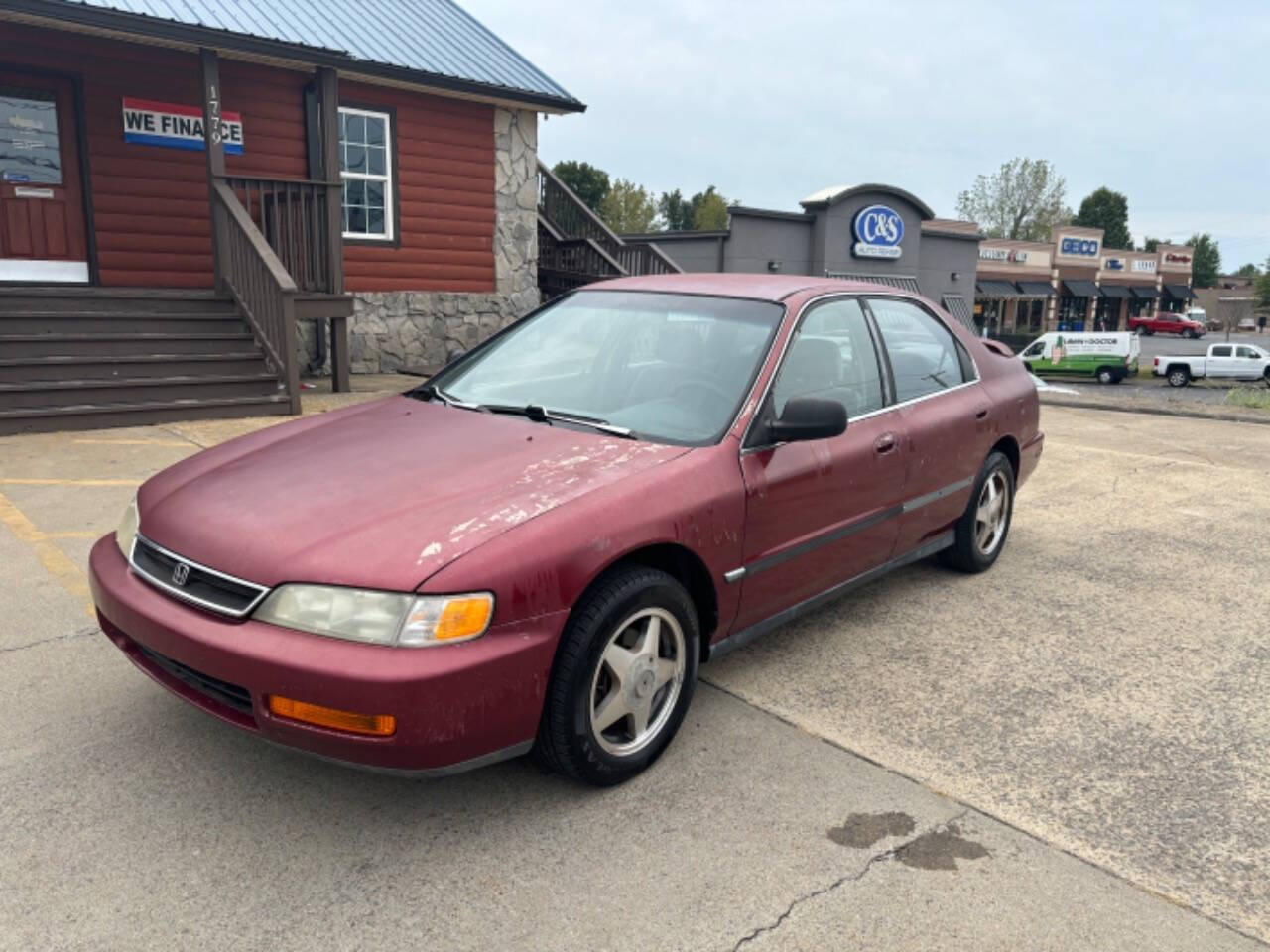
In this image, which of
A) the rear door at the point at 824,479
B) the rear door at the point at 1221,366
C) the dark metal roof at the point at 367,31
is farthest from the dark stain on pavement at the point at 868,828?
the rear door at the point at 1221,366

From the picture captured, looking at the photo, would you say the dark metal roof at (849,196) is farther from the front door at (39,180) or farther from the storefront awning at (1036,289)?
the storefront awning at (1036,289)

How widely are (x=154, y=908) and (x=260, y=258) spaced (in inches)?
300

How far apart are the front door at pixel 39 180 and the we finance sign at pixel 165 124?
55cm

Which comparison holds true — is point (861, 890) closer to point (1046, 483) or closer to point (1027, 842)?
point (1027, 842)

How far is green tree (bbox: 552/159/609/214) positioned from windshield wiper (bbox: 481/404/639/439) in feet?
191

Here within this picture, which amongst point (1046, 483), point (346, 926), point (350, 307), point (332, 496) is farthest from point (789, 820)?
point (350, 307)

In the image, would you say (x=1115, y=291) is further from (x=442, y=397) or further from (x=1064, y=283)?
(x=442, y=397)

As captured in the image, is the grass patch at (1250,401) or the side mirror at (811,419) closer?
the side mirror at (811,419)

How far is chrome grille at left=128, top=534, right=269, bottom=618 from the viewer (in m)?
2.51

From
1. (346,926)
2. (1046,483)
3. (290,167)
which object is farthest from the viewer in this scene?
(290,167)

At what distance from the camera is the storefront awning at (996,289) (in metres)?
51.4

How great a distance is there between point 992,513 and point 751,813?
2.90m

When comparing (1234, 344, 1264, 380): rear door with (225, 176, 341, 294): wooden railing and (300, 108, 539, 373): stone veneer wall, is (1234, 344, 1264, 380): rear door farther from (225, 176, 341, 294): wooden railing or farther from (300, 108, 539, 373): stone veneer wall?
(225, 176, 341, 294): wooden railing

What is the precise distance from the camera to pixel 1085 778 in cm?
304
